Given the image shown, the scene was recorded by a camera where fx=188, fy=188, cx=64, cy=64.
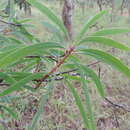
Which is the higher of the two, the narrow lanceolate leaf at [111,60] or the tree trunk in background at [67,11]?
the tree trunk in background at [67,11]

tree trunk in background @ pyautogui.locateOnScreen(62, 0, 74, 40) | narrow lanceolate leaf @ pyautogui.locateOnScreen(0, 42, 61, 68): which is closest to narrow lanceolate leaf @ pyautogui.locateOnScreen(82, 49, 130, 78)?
narrow lanceolate leaf @ pyautogui.locateOnScreen(0, 42, 61, 68)

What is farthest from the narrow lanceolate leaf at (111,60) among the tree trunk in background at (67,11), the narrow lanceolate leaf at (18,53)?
the tree trunk in background at (67,11)

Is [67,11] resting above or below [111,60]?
Answer: above

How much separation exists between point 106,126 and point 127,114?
23cm

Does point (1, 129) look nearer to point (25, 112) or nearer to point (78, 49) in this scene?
point (25, 112)

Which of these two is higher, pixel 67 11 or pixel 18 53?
pixel 67 11

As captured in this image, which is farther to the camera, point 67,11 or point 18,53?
point 67,11

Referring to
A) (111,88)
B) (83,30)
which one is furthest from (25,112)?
(83,30)

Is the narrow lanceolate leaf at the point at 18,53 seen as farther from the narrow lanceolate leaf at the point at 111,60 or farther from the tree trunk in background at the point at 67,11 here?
the tree trunk in background at the point at 67,11

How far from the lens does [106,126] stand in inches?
60.9

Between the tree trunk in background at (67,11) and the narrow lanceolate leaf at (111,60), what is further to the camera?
the tree trunk in background at (67,11)

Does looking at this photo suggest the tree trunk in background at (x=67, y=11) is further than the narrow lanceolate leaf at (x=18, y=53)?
Yes

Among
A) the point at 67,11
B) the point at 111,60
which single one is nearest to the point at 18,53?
the point at 111,60

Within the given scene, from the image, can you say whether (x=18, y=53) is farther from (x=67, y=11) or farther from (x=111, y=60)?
(x=67, y=11)
